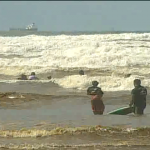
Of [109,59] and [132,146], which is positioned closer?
[132,146]

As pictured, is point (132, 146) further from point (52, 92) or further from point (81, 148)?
point (52, 92)

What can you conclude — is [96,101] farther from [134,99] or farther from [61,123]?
[61,123]

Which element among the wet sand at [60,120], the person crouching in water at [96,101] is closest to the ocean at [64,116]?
the wet sand at [60,120]

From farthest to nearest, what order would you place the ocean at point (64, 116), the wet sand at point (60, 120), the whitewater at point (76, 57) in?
the whitewater at point (76, 57)
the ocean at point (64, 116)
the wet sand at point (60, 120)

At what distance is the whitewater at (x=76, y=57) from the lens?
29472 mm

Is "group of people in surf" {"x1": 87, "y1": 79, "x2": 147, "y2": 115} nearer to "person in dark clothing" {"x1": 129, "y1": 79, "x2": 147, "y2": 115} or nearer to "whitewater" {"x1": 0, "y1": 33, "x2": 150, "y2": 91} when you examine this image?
"person in dark clothing" {"x1": 129, "y1": 79, "x2": 147, "y2": 115}

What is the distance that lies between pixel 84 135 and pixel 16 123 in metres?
2.17

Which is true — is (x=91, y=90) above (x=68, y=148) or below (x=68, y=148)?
above

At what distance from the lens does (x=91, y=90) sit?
12.5 meters

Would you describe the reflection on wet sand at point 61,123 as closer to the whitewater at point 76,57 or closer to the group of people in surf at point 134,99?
the group of people in surf at point 134,99

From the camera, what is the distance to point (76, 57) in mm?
38469

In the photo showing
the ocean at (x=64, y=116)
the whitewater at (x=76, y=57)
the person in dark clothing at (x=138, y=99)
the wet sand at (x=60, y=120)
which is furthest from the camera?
the whitewater at (x=76, y=57)

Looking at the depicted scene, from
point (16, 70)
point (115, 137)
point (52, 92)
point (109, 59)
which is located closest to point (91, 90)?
point (115, 137)

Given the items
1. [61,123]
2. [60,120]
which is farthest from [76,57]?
[61,123]
